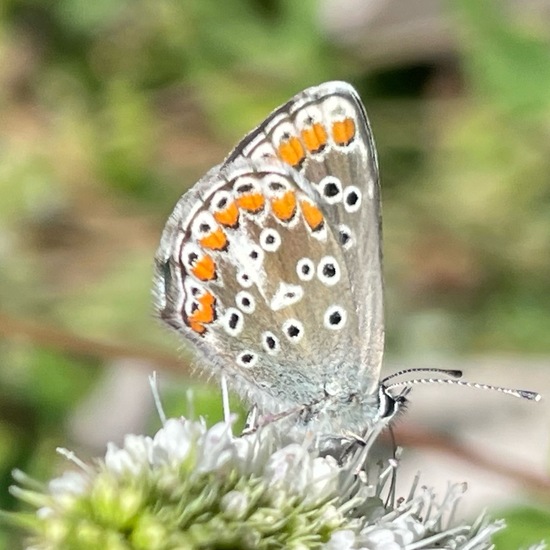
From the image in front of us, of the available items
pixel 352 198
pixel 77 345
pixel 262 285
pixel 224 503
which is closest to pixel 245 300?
pixel 262 285

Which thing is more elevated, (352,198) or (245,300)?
(352,198)

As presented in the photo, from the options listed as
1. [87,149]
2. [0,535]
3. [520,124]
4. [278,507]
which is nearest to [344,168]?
[278,507]

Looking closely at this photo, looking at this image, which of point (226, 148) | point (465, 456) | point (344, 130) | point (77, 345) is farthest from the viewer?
point (226, 148)

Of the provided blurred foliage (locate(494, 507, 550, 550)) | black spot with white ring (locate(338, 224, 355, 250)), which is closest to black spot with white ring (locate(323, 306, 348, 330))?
black spot with white ring (locate(338, 224, 355, 250))

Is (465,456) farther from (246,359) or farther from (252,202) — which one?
(252,202)

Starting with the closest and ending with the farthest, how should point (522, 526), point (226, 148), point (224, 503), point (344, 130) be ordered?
point (224, 503) < point (344, 130) < point (522, 526) < point (226, 148)

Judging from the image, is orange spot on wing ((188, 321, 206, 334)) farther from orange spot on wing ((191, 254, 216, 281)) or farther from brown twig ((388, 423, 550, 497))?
brown twig ((388, 423, 550, 497))

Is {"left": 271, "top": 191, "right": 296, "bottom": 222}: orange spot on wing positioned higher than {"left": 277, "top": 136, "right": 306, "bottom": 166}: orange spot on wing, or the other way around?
{"left": 277, "top": 136, "right": 306, "bottom": 166}: orange spot on wing
